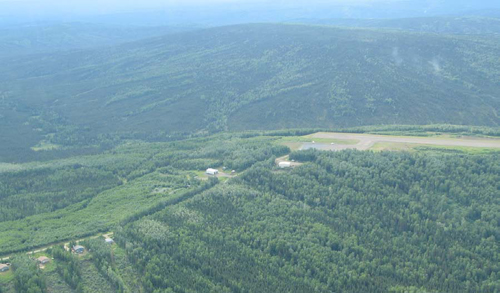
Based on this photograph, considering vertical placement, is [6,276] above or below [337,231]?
above

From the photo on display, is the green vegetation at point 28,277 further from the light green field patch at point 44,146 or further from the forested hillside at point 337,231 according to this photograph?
the light green field patch at point 44,146

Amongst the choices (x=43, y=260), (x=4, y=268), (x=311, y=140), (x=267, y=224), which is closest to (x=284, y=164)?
(x=311, y=140)

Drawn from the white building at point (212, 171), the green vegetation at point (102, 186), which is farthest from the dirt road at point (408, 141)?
the white building at point (212, 171)

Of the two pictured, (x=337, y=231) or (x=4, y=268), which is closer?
(x=4, y=268)

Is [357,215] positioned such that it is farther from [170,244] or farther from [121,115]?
[121,115]

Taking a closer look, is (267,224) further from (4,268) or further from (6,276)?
(4,268)

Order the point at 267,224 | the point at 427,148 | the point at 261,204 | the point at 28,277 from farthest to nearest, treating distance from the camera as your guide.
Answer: the point at 427,148 → the point at 261,204 → the point at 267,224 → the point at 28,277

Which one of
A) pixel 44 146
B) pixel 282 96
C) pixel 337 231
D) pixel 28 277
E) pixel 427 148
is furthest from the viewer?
pixel 282 96
